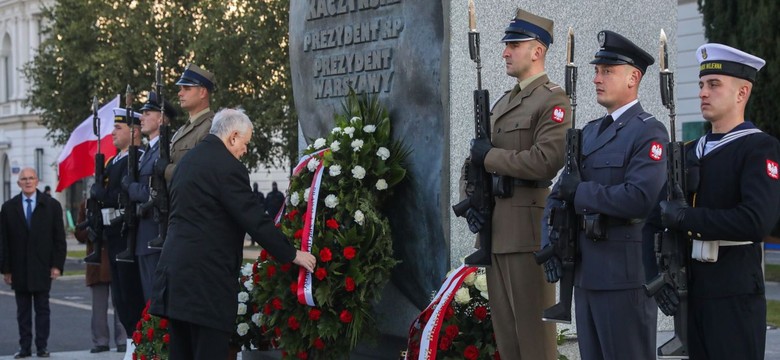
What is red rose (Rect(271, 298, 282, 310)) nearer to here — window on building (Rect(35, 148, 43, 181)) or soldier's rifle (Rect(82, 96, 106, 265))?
soldier's rifle (Rect(82, 96, 106, 265))

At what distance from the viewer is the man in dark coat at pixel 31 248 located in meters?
11.2

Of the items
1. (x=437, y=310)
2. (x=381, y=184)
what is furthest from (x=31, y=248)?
(x=437, y=310)

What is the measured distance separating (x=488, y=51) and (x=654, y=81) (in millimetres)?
1075

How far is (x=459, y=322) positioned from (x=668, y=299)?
196 centimetres

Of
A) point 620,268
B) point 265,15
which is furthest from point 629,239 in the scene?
point 265,15

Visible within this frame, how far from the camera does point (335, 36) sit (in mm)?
8352

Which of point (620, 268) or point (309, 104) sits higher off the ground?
point (309, 104)

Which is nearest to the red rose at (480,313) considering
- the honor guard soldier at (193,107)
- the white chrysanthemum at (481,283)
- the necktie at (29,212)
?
the white chrysanthemum at (481,283)

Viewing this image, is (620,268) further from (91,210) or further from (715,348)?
(91,210)

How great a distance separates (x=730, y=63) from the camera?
16.3 feet

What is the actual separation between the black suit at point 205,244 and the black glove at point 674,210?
2.46 meters

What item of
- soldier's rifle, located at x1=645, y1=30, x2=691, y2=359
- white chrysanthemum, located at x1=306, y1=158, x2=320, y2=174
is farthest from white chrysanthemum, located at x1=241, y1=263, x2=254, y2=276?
soldier's rifle, located at x1=645, y1=30, x2=691, y2=359

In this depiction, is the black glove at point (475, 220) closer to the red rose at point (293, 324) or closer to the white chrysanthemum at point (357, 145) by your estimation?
the white chrysanthemum at point (357, 145)

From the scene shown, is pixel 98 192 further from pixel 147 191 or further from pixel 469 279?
pixel 469 279
